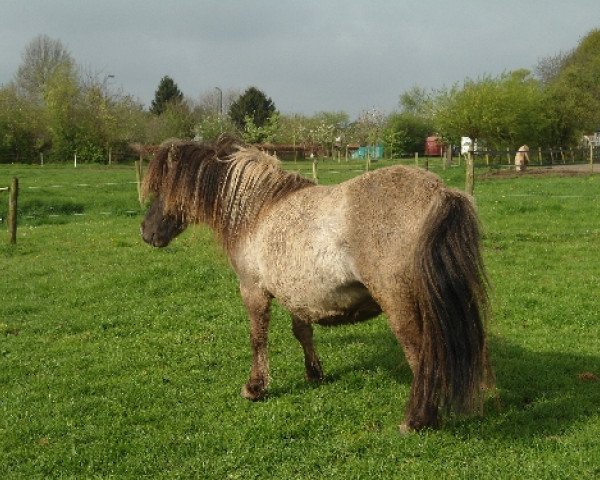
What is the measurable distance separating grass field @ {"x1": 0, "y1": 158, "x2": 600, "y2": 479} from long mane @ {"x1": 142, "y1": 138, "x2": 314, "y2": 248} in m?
0.70

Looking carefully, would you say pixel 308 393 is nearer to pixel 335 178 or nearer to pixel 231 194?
pixel 231 194

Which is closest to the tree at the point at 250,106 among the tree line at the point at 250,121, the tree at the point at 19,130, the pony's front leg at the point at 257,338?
the tree line at the point at 250,121

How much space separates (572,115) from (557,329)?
4344cm

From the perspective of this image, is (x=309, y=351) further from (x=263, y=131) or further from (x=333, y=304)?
(x=263, y=131)

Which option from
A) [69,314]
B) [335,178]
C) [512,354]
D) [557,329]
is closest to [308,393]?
[512,354]

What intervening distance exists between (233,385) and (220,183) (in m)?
1.96

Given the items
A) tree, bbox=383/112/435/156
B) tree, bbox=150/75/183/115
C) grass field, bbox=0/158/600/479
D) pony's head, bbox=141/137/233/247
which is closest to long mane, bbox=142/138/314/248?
pony's head, bbox=141/137/233/247

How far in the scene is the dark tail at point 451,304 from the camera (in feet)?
14.6

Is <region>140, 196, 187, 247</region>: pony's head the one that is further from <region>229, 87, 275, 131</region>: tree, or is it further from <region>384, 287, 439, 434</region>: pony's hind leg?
<region>229, 87, 275, 131</region>: tree

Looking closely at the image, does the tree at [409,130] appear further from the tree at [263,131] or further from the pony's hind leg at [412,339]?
the pony's hind leg at [412,339]

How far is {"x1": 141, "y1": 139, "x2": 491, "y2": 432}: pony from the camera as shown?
4523mm

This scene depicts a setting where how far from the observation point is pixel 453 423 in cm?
512

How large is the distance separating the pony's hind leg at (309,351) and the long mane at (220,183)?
110 centimetres

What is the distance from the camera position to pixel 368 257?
15.5 feet
